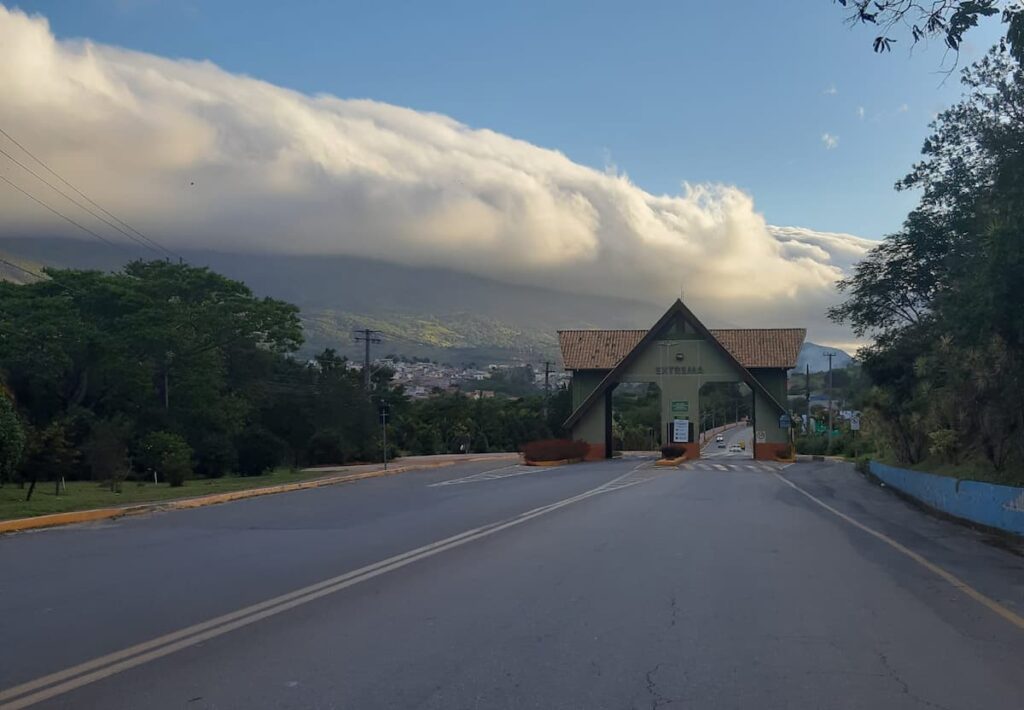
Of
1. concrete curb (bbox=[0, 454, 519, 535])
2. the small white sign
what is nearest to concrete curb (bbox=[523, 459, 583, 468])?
the small white sign

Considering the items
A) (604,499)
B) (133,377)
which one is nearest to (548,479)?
(604,499)

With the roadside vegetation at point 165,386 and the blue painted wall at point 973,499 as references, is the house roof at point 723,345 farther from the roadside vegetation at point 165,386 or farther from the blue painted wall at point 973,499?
the blue painted wall at point 973,499

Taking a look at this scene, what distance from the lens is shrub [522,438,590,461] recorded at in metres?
55.2

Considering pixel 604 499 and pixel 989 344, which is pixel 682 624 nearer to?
pixel 989 344

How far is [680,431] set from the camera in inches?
2530

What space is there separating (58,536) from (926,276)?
27525 millimetres

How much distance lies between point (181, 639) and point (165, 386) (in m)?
42.2

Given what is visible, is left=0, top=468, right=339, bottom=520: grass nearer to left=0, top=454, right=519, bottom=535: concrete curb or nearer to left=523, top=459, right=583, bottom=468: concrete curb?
left=0, top=454, right=519, bottom=535: concrete curb

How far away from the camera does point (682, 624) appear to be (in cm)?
859

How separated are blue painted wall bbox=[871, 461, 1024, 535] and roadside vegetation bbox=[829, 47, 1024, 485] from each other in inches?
33.4

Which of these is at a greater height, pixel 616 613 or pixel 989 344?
pixel 989 344

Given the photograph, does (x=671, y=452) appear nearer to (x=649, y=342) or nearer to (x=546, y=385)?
(x=649, y=342)

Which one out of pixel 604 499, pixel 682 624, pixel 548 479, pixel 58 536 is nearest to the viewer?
pixel 682 624

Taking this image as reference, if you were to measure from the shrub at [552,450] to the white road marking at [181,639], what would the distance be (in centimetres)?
4123
